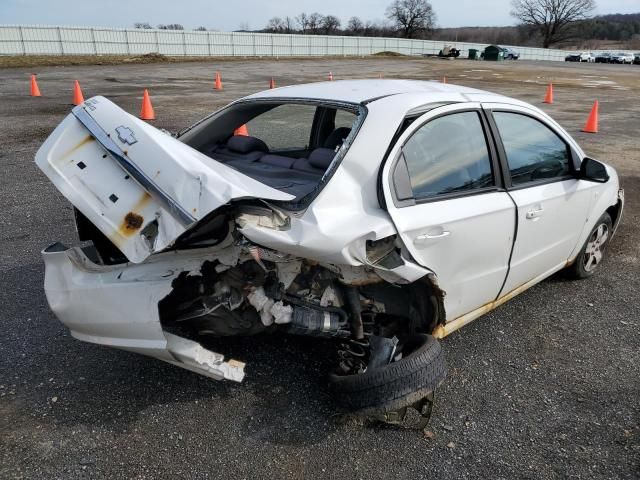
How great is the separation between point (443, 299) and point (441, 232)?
1.32 feet

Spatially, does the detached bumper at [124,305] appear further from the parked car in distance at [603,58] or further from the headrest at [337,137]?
the parked car in distance at [603,58]

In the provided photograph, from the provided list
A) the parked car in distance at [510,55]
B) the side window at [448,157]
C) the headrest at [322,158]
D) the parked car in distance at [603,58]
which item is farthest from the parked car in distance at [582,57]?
the headrest at [322,158]

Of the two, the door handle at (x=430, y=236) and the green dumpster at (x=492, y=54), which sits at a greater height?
the door handle at (x=430, y=236)

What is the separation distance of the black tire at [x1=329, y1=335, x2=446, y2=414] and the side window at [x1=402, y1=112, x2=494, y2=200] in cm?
85

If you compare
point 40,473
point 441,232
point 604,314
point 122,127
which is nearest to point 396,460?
point 441,232

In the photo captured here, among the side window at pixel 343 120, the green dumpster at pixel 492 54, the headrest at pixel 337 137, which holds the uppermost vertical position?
the side window at pixel 343 120

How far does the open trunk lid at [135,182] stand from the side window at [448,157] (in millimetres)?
809

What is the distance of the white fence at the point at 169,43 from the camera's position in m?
37.0

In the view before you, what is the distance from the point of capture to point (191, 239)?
2.60 meters

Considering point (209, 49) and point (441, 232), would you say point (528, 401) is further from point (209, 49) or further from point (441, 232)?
point (209, 49)

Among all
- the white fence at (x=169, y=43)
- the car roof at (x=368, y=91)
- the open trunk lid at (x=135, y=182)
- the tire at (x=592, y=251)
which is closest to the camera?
the open trunk lid at (x=135, y=182)

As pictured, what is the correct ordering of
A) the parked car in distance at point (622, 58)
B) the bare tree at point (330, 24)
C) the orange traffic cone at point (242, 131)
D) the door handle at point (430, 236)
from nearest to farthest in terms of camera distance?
1. the door handle at point (430, 236)
2. the orange traffic cone at point (242, 131)
3. the parked car in distance at point (622, 58)
4. the bare tree at point (330, 24)

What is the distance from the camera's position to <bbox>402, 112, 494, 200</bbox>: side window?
290cm

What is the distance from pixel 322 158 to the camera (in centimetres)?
323
